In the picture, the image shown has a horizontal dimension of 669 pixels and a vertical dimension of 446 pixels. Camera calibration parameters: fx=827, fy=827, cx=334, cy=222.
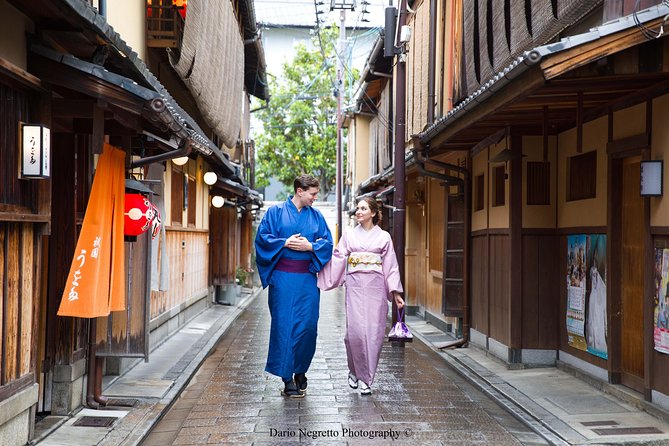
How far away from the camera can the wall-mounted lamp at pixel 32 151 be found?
22.7 feet

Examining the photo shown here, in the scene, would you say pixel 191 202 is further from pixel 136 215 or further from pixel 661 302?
pixel 661 302

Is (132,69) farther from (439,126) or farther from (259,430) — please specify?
(439,126)

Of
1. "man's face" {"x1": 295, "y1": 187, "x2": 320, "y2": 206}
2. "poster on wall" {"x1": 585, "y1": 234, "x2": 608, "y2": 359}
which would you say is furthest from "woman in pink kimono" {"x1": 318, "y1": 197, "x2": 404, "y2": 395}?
"poster on wall" {"x1": 585, "y1": 234, "x2": 608, "y2": 359}

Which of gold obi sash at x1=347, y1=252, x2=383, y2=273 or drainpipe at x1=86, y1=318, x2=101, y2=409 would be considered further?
gold obi sash at x1=347, y1=252, x2=383, y2=273

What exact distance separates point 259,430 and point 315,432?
568 millimetres

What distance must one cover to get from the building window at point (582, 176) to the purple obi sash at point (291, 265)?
403 centimetres

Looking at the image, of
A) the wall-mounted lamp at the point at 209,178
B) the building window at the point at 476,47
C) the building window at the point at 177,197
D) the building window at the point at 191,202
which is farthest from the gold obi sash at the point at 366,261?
the wall-mounted lamp at the point at 209,178

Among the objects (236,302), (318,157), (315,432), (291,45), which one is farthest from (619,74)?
(291,45)

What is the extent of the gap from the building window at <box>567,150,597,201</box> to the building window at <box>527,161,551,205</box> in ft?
1.78

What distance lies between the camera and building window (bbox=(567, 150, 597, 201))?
1114 centimetres

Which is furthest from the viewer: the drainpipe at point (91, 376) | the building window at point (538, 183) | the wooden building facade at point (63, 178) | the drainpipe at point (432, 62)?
the drainpipe at point (432, 62)

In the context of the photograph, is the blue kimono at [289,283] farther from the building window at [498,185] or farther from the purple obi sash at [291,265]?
the building window at [498,185]

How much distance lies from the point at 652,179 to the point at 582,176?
9.99ft

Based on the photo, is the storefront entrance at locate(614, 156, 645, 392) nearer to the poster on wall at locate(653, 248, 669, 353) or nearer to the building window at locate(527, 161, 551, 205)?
the poster on wall at locate(653, 248, 669, 353)
